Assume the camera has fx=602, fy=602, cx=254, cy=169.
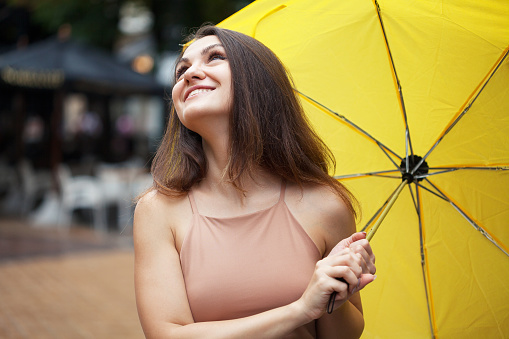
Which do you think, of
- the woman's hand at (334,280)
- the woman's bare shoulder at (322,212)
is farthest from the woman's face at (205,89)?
the woman's hand at (334,280)

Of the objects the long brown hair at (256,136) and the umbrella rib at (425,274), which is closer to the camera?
the long brown hair at (256,136)

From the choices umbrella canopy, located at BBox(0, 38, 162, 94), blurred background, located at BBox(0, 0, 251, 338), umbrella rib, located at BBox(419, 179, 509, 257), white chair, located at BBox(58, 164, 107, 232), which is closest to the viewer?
umbrella rib, located at BBox(419, 179, 509, 257)

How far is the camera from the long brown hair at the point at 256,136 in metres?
1.90

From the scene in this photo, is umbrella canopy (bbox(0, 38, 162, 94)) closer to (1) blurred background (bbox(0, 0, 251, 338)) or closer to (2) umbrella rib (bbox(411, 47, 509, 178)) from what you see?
(1) blurred background (bbox(0, 0, 251, 338))

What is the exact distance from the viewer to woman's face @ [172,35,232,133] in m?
1.85

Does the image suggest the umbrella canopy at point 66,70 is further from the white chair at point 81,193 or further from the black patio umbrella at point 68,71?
the white chair at point 81,193

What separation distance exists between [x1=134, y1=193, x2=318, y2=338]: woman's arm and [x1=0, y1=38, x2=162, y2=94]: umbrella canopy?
9083 mm

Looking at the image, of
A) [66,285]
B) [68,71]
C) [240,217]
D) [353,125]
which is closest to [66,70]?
[68,71]

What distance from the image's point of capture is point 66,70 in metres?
10.4

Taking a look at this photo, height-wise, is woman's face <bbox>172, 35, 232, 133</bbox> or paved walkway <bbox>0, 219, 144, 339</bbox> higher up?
woman's face <bbox>172, 35, 232, 133</bbox>

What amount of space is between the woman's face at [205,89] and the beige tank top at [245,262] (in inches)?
11.5

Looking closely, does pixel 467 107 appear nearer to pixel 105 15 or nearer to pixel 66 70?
pixel 66 70

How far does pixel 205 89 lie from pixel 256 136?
22cm

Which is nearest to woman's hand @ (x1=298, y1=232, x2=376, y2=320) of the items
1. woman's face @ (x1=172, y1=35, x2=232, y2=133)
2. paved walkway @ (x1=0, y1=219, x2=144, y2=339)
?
woman's face @ (x1=172, y1=35, x2=232, y2=133)
